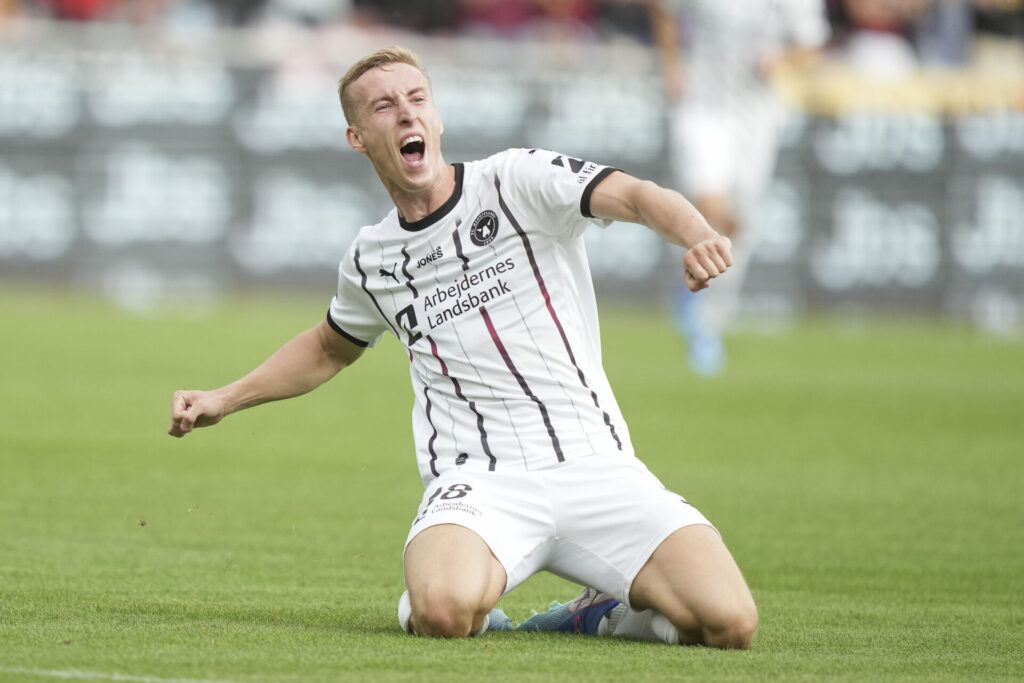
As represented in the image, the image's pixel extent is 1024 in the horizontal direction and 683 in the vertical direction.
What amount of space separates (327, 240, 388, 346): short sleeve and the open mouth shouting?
14.4 inches

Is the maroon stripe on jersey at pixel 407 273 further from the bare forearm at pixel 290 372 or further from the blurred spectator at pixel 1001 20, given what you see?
the blurred spectator at pixel 1001 20

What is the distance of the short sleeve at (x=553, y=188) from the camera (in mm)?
4984

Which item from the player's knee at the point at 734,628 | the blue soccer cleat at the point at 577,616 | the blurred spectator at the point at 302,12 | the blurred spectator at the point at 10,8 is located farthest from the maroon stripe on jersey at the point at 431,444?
the blurred spectator at the point at 10,8

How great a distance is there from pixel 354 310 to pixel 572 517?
3.50 feet

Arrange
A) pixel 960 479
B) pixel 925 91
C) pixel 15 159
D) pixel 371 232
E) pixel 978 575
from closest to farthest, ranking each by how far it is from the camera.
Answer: pixel 371 232, pixel 978 575, pixel 960 479, pixel 15 159, pixel 925 91

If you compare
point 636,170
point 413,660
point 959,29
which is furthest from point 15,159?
point 413,660

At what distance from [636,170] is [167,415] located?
9.41 meters

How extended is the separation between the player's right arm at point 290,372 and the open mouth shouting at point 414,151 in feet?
2.23

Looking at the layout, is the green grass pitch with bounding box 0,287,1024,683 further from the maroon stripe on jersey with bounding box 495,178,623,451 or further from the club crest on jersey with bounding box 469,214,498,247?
the club crest on jersey with bounding box 469,214,498,247

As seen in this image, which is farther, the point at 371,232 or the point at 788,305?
the point at 788,305

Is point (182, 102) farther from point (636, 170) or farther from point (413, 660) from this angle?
point (413, 660)

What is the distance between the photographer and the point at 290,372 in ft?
18.2

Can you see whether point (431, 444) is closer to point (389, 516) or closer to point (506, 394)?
point (506, 394)

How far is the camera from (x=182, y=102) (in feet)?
62.6
